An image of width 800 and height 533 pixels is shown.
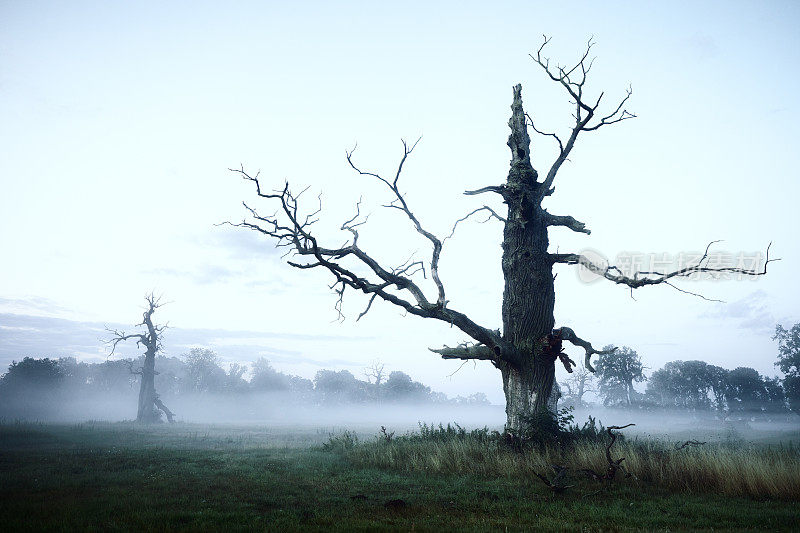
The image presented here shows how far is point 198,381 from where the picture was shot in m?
97.5

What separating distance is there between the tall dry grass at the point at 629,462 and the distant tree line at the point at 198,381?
4086cm

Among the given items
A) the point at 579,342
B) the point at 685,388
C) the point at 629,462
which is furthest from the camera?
the point at 685,388

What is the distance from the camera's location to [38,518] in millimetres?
6555

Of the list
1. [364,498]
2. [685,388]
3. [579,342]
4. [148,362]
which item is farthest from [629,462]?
[685,388]

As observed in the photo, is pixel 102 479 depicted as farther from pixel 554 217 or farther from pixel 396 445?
pixel 554 217

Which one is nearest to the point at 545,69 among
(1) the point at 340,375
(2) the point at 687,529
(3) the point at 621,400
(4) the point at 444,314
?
(4) the point at 444,314

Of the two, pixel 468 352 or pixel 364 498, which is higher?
pixel 468 352

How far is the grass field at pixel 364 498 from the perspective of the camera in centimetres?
649

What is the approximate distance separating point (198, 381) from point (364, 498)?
100283 mm

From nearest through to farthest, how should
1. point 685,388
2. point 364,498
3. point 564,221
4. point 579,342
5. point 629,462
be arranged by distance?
point 364,498
point 629,462
point 579,342
point 564,221
point 685,388

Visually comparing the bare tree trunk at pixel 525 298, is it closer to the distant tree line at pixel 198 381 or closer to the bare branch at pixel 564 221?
the bare branch at pixel 564 221

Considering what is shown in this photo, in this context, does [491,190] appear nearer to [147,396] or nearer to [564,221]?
[564,221]

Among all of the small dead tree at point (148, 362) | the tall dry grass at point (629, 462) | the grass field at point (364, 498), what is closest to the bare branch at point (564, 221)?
the tall dry grass at point (629, 462)

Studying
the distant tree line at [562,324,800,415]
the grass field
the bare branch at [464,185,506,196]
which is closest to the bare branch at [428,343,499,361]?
the grass field
